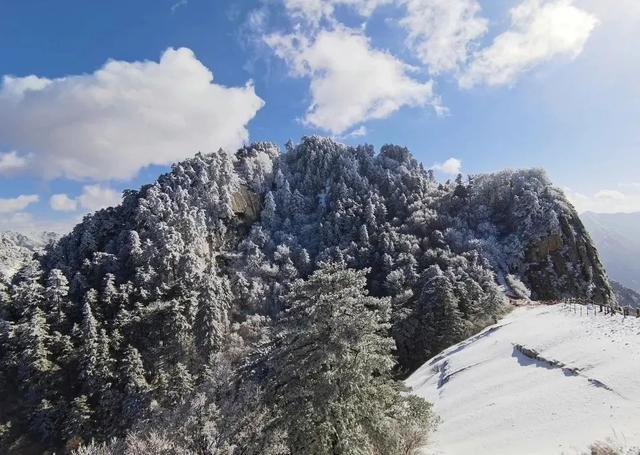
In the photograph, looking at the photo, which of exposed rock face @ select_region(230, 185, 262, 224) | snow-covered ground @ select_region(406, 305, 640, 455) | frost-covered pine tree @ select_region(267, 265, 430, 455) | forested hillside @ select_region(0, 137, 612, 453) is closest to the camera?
frost-covered pine tree @ select_region(267, 265, 430, 455)

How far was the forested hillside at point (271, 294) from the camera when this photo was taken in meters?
16.2

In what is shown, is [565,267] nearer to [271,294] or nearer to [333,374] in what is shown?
[271,294]

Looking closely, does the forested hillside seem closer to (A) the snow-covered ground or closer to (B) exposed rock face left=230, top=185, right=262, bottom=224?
(B) exposed rock face left=230, top=185, right=262, bottom=224

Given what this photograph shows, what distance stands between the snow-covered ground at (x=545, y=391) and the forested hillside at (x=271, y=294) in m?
4.08

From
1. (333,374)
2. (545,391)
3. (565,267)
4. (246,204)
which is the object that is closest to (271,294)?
(246,204)

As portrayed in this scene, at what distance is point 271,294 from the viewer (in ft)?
274

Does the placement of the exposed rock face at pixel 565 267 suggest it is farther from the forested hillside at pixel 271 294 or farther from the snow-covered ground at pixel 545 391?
the snow-covered ground at pixel 545 391

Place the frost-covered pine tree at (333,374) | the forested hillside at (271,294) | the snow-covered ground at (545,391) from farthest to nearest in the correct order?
the snow-covered ground at (545,391) < the forested hillside at (271,294) < the frost-covered pine tree at (333,374)

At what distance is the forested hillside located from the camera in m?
16.2

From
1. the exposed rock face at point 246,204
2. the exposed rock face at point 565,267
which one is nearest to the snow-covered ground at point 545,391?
the exposed rock face at point 565,267

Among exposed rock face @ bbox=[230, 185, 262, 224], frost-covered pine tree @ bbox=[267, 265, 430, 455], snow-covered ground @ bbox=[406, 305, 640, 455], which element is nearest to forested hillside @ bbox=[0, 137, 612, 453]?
frost-covered pine tree @ bbox=[267, 265, 430, 455]

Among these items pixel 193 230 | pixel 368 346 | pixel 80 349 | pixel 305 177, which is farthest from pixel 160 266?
pixel 368 346

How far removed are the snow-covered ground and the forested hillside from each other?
13.4ft

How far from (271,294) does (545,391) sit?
66.0m
